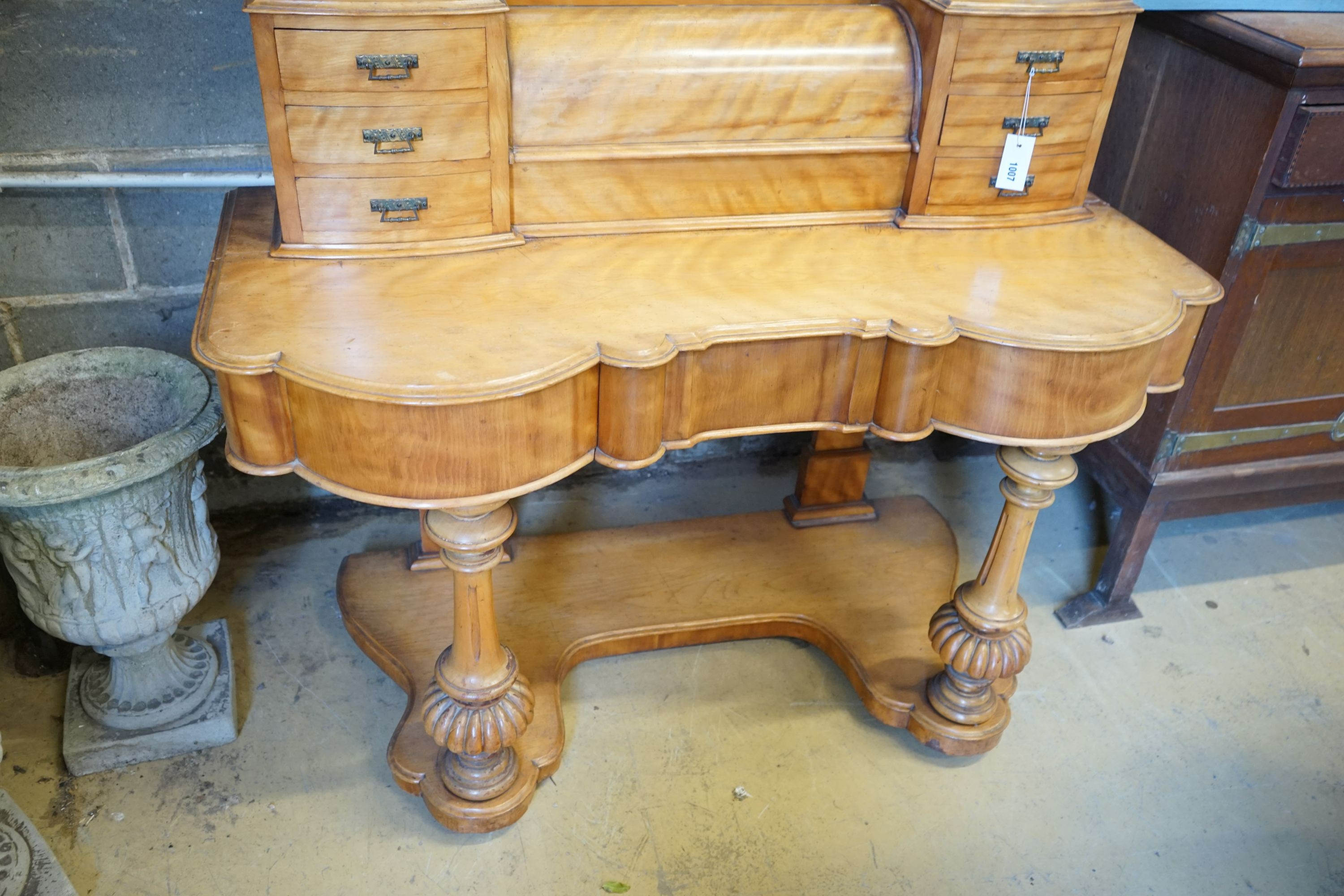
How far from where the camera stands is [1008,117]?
67.6 inches

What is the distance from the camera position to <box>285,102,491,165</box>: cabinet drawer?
1.49 meters

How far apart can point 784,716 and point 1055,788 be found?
0.53 meters

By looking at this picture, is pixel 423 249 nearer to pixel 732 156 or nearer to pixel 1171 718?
pixel 732 156

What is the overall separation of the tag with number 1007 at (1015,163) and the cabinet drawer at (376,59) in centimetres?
85

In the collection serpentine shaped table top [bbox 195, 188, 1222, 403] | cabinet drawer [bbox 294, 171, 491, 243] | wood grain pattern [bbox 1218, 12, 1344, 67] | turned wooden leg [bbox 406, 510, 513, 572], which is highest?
wood grain pattern [bbox 1218, 12, 1344, 67]

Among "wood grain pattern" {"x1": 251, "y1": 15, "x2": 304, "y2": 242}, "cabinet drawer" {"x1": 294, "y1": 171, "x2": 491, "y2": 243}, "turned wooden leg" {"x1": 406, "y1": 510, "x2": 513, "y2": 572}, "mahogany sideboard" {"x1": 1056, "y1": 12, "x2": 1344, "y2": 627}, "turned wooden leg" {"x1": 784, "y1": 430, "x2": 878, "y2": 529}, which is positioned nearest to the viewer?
"wood grain pattern" {"x1": 251, "y1": 15, "x2": 304, "y2": 242}

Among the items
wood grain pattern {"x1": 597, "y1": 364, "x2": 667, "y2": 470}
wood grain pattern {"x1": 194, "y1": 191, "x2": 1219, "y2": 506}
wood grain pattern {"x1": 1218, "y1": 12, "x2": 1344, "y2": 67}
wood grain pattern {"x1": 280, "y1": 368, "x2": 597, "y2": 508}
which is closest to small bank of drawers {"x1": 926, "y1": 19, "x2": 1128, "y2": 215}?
wood grain pattern {"x1": 194, "y1": 191, "x2": 1219, "y2": 506}

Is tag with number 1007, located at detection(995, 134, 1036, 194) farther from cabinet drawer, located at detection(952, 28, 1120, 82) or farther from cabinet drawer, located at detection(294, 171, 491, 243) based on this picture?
cabinet drawer, located at detection(294, 171, 491, 243)

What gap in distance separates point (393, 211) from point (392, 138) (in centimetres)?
11

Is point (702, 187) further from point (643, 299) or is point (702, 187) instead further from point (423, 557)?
point (423, 557)

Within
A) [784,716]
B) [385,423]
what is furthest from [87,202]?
[784,716]

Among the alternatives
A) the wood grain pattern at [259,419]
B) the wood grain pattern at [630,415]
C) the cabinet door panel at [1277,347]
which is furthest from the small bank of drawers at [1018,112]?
the wood grain pattern at [259,419]

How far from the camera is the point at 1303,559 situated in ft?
8.59

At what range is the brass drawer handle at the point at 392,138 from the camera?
1.51 meters
